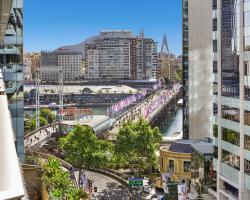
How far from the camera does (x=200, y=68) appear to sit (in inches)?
2271

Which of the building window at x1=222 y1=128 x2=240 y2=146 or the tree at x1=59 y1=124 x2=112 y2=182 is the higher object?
the building window at x1=222 y1=128 x2=240 y2=146

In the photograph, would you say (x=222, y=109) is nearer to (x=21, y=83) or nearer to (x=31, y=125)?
(x=21, y=83)

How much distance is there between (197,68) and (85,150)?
1570 cm

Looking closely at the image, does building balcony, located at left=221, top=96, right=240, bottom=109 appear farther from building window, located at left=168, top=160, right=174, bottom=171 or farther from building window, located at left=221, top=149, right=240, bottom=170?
building window, located at left=168, top=160, right=174, bottom=171

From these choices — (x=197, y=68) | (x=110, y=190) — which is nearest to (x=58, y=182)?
(x=110, y=190)

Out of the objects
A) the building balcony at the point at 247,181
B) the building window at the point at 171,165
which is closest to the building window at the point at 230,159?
the building balcony at the point at 247,181

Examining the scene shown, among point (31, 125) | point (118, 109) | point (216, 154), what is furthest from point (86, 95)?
point (216, 154)

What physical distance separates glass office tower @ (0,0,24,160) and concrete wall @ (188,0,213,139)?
32.4 metres

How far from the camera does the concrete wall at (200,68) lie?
56875 millimetres

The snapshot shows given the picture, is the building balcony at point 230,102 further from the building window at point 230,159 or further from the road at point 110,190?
the road at point 110,190

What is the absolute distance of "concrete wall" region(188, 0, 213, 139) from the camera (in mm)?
56875

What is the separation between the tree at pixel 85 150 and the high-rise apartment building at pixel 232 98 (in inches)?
796

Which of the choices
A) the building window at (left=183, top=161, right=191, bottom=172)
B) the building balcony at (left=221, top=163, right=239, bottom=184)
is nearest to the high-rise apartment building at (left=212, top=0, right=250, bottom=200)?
the building balcony at (left=221, top=163, right=239, bottom=184)

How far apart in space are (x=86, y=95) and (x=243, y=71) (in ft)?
537
